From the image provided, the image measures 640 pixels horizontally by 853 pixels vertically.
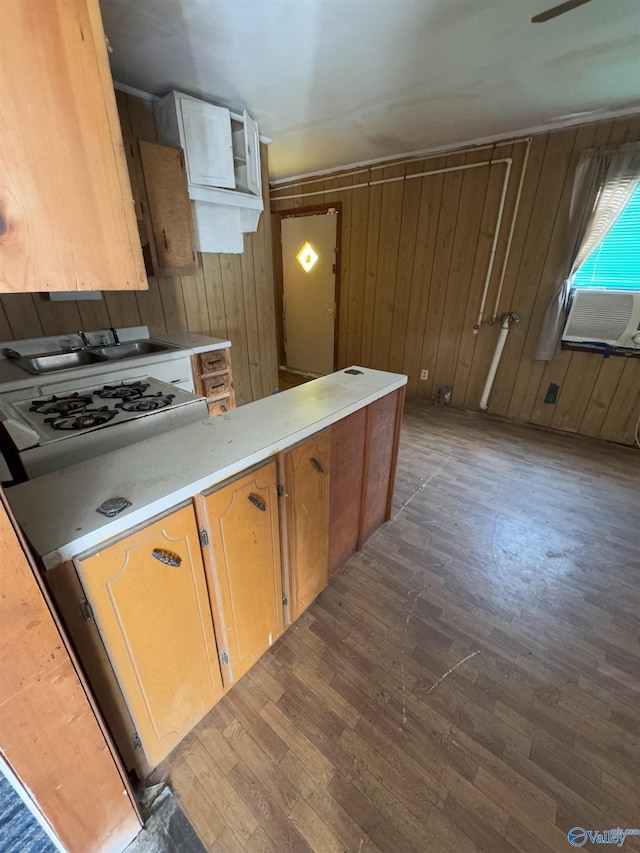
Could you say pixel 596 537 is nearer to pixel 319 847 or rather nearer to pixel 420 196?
pixel 319 847

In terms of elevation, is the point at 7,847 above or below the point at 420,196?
below

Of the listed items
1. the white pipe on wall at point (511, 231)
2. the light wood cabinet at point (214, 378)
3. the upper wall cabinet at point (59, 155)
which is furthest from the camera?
the white pipe on wall at point (511, 231)

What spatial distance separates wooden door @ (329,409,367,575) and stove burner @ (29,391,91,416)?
1.01 metres

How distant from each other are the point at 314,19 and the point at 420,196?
2.21 meters

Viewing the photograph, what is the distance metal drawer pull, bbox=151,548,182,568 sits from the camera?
0.84 metres

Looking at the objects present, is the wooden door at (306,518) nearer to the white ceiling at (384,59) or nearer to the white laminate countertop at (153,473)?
the white laminate countertop at (153,473)

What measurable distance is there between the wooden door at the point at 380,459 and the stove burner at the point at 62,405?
3.88 ft

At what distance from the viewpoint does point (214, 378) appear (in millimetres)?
2545

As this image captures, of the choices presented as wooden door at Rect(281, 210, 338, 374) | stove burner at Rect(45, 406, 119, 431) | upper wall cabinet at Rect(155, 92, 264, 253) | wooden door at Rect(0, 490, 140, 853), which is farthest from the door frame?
wooden door at Rect(0, 490, 140, 853)

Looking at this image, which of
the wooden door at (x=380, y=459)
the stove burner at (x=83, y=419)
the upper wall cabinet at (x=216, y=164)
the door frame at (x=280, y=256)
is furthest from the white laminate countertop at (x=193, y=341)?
the door frame at (x=280, y=256)

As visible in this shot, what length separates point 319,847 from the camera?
0.92 meters

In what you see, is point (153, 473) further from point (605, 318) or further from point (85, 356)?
point (605, 318)

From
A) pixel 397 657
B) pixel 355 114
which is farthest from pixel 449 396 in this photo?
pixel 397 657

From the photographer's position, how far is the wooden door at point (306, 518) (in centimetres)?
120
